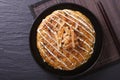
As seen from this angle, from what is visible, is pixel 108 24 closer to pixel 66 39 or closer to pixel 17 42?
pixel 66 39

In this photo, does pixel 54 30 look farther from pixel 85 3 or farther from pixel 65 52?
pixel 85 3

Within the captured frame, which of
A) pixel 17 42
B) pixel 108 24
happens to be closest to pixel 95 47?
pixel 108 24

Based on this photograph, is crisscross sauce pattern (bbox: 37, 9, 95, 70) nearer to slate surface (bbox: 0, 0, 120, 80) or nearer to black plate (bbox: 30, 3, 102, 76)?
black plate (bbox: 30, 3, 102, 76)

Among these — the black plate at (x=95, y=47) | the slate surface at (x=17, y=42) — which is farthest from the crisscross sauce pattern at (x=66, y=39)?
the slate surface at (x=17, y=42)

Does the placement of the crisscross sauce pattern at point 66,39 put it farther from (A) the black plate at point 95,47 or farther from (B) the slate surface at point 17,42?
(B) the slate surface at point 17,42

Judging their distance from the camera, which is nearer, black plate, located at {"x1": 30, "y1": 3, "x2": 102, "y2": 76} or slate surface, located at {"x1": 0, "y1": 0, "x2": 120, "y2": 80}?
black plate, located at {"x1": 30, "y1": 3, "x2": 102, "y2": 76}

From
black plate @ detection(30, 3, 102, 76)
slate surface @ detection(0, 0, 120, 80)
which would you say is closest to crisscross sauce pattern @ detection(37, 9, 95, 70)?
black plate @ detection(30, 3, 102, 76)
